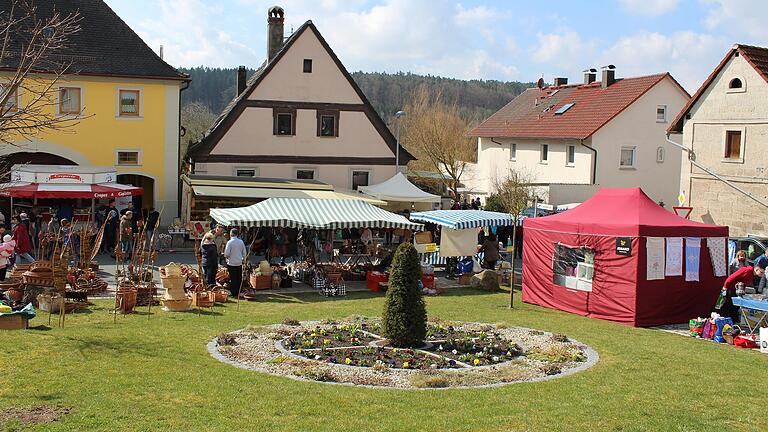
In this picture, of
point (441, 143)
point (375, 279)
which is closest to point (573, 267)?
point (375, 279)

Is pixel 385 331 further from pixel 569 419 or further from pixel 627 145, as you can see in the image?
pixel 627 145

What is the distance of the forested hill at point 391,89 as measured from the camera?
109m

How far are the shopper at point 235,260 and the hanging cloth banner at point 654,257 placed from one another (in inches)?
340

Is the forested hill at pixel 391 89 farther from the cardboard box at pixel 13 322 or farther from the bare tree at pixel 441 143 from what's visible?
the cardboard box at pixel 13 322

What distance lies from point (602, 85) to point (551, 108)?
2.91 metres

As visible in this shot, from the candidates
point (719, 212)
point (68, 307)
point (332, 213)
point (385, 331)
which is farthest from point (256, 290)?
point (719, 212)

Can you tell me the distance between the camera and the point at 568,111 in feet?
146

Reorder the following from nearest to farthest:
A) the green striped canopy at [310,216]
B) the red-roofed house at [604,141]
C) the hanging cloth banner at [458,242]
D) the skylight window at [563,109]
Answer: the green striped canopy at [310,216], the hanging cloth banner at [458,242], the red-roofed house at [604,141], the skylight window at [563,109]

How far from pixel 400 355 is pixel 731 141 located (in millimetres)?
19374

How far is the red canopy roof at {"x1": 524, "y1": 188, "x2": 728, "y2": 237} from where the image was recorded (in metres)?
18.3

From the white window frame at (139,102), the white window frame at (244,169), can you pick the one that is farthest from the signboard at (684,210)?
the white window frame at (139,102)

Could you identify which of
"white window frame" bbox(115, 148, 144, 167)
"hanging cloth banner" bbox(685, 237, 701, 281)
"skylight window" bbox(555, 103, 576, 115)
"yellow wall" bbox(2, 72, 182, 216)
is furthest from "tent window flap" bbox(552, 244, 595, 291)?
"skylight window" bbox(555, 103, 576, 115)

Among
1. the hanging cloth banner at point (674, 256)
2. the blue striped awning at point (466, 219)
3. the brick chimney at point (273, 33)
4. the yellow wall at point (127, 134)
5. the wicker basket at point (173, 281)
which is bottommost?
the wicker basket at point (173, 281)

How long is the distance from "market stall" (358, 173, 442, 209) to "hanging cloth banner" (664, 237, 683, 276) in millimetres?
13948
